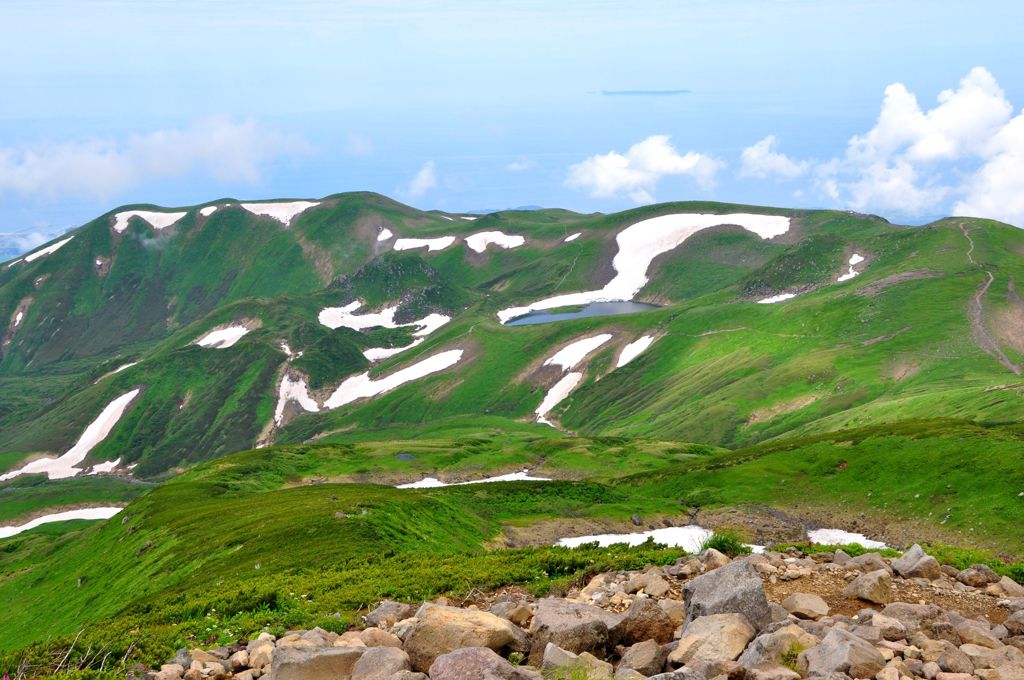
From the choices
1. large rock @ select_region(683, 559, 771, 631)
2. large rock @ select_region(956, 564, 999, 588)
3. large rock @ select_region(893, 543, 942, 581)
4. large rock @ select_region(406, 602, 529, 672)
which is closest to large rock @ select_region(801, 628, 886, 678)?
large rock @ select_region(683, 559, 771, 631)

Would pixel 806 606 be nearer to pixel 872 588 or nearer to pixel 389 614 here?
pixel 872 588

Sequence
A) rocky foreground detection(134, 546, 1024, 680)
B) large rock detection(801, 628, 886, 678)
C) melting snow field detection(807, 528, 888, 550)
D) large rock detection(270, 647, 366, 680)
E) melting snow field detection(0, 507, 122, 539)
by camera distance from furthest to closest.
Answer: melting snow field detection(0, 507, 122, 539)
melting snow field detection(807, 528, 888, 550)
large rock detection(270, 647, 366, 680)
rocky foreground detection(134, 546, 1024, 680)
large rock detection(801, 628, 886, 678)

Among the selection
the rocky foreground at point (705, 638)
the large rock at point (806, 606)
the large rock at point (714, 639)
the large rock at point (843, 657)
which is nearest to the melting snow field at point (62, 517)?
the rocky foreground at point (705, 638)

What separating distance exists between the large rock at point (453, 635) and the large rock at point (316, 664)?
126 cm

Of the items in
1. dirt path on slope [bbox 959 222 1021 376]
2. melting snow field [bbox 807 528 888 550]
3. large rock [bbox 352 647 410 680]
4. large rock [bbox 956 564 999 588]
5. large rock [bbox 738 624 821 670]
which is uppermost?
dirt path on slope [bbox 959 222 1021 376]

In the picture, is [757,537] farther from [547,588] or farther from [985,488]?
[547,588]

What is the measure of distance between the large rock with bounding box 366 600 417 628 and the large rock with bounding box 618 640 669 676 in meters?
7.53

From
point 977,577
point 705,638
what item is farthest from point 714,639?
point 977,577

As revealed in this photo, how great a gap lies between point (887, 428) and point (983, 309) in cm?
8822

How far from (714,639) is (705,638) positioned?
0.61ft

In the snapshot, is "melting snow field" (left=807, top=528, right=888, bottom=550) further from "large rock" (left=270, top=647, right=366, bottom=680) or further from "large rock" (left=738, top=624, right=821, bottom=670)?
"large rock" (left=270, top=647, right=366, bottom=680)

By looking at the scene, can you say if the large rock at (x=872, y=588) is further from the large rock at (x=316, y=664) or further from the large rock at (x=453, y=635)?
the large rock at (x=316, y=664)

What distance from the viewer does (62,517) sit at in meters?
154

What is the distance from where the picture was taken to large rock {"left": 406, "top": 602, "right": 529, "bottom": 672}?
53.5ft
